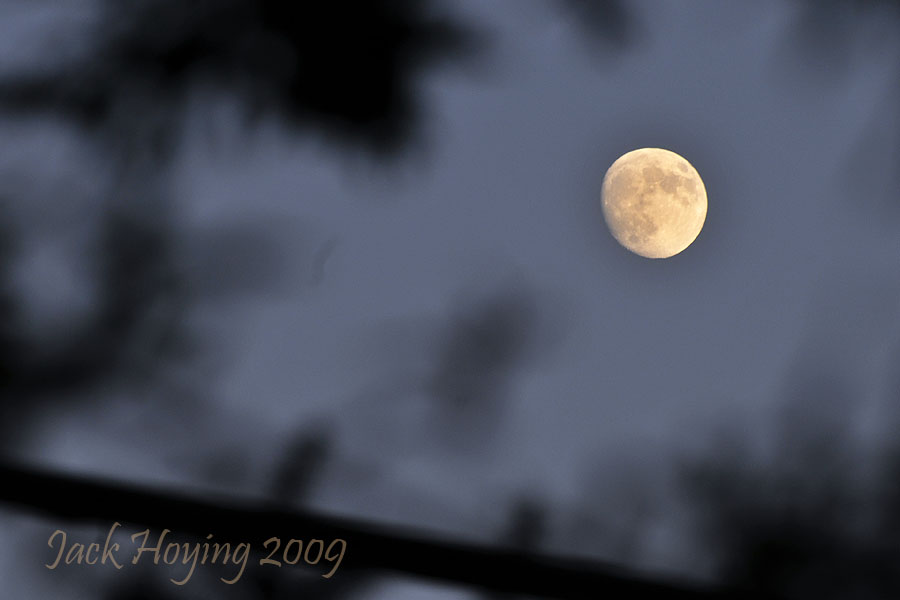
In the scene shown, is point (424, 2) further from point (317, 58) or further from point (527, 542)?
point (527, 542)

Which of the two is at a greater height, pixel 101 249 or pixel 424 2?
pixel 424 2

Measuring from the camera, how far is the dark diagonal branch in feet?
3.01

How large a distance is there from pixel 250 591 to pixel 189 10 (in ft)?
3.42

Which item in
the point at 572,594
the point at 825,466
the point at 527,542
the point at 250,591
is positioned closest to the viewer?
the point at 572,594

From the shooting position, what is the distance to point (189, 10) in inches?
57.1

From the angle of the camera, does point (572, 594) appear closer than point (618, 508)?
Yes

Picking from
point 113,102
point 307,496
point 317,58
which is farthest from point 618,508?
point 113,102

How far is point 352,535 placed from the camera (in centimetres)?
94

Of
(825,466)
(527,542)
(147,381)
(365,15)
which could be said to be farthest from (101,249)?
(825,466)

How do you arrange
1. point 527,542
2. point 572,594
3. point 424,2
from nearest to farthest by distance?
point 572,594, point 424,2, point 527,542

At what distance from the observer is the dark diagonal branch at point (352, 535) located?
919 millimetres

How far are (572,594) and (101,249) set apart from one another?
3.53 feet

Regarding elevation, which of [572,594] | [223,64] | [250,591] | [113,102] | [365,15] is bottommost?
[250,591]

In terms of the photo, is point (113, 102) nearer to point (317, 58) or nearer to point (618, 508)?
point (317, 58)
